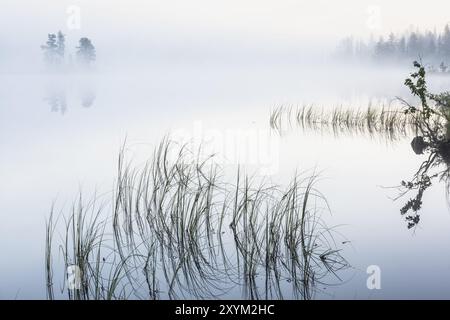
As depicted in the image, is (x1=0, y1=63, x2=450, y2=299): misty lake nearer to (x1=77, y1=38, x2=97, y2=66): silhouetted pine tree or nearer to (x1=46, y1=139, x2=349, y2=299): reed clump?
(x1=46, y1=139, x2=349, y2=299): reed clump

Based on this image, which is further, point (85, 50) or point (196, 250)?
point (85, 50)

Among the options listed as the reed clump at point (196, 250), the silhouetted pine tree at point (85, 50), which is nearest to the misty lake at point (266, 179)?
the reed clump at point (196, 250)

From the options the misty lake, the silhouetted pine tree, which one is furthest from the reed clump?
the silhouetted pine tree

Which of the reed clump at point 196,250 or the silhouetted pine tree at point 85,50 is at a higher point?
the silhouetted pine tree at point 85,50

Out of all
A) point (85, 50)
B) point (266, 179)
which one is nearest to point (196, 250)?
point (266, 179)

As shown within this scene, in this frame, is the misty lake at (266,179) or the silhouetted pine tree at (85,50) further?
the silhouetted pine tree at (85,50)

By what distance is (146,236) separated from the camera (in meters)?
5.06

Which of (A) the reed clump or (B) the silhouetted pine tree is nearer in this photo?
(A) the reed clump

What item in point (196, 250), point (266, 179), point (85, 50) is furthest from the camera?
point (85, 50)

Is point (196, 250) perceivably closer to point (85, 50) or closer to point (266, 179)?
point (266, 179)

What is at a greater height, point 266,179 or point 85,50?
point 85,50

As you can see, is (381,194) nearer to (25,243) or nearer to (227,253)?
(227,253)

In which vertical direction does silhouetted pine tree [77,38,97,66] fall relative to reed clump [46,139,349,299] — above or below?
above

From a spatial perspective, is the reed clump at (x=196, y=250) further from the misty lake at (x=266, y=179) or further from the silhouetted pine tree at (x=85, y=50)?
the silhouetted pine tree at (x=85, y=50)
